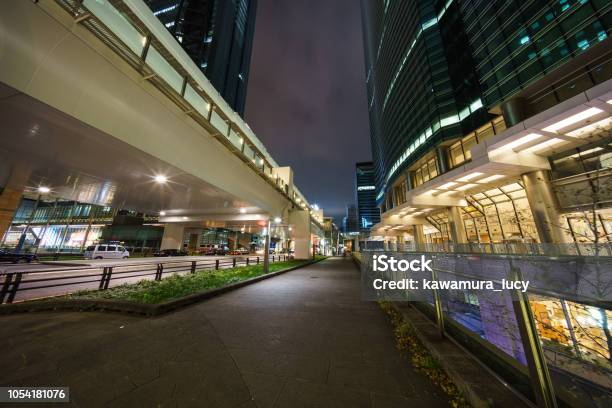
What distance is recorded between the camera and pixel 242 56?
64188 mm

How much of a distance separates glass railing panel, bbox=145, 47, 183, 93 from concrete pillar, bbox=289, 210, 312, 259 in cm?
1881

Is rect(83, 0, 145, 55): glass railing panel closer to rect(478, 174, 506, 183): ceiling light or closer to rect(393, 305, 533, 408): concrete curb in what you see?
rect(393, 305, 533, 408): concrete curb

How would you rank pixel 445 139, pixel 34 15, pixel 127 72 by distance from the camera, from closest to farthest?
pixel 34 15
pixel 127 72
pixel 445 139

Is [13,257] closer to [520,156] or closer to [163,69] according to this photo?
[163,69]

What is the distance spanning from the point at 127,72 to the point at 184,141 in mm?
2466

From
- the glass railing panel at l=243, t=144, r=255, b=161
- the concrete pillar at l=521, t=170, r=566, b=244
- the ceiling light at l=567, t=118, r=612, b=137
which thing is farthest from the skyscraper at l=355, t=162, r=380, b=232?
the glass railing panel at l=243, t=144, r=255, b=161

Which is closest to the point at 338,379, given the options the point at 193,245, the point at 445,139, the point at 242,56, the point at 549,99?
the point at 549,99

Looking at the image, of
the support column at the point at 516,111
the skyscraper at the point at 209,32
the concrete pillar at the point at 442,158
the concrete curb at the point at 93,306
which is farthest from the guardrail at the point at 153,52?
the skyscraper at the point at 209,32

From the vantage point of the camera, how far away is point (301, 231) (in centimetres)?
2608

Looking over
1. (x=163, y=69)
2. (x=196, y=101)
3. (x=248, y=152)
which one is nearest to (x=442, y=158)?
(x=248, y=152)

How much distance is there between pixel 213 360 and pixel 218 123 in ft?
31.2

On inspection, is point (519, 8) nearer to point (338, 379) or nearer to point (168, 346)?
point (338, 379)

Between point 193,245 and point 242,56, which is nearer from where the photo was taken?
point 193,245

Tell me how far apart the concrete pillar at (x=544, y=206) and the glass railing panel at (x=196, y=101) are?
2053cm
